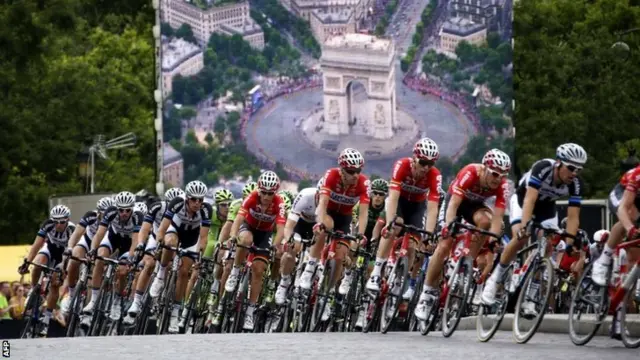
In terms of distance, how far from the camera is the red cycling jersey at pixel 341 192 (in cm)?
2322

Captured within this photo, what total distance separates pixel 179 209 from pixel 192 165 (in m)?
11.1

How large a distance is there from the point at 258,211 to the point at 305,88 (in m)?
11.7

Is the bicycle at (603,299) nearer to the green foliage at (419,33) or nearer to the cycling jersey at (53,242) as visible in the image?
the cycling jersey at (53,242)

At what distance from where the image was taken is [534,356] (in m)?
17.0

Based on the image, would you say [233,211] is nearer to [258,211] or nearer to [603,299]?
[258,211]

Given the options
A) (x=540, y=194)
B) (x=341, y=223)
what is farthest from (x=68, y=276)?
(x=540, y=194)

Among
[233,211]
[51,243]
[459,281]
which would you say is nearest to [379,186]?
[233,211]

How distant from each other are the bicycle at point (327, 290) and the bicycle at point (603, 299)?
14.5 ft

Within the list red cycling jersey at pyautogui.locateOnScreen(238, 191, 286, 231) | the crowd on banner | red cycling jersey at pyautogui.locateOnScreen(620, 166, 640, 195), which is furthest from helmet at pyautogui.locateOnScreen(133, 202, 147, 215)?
red cycling jersey at pyautogui.locateOnScreen(620, 166, 640, 195)

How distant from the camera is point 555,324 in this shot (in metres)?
21.2

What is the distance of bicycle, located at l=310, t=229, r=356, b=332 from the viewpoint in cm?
2298

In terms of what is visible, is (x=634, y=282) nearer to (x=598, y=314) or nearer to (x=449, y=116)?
(x=598, y=314)

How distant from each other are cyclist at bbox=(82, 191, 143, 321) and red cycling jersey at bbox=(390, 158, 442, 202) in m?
6.06

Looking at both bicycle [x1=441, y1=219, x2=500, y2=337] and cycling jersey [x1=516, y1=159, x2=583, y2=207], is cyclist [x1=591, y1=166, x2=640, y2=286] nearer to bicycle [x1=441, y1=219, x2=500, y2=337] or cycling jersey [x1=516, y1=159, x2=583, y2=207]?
cycling jersey [x1=516, y1=159, x2=583, y2=207]
